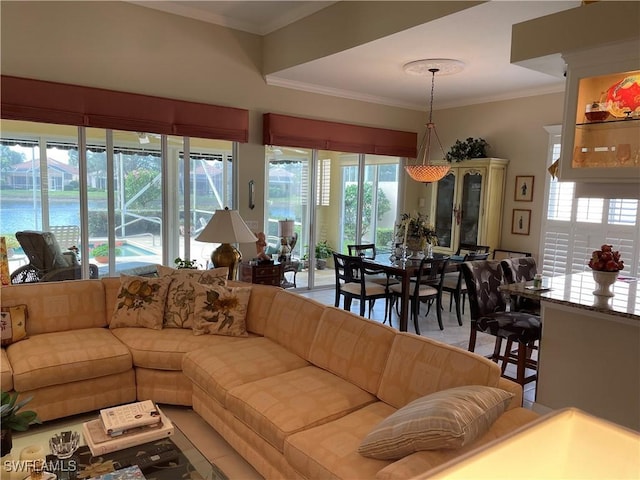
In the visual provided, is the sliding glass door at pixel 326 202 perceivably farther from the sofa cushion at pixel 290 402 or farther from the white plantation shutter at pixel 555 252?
the sofa cushion at pixel 290 402

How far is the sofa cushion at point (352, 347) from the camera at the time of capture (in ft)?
8.23

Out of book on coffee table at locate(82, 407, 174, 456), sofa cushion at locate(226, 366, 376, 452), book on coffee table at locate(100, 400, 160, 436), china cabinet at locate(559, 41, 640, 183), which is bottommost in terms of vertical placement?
book on coffee table at locate(82, 407, 174, 456)

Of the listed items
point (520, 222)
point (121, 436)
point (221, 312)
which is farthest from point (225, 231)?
point (520, 222)

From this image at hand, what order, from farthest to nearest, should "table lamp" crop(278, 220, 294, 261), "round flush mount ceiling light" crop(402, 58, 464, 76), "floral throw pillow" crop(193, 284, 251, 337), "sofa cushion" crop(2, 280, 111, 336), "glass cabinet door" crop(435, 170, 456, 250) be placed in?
"glass cabinet door" crop(435, 170, 456, 250) < "table lamp" crop(278, 220, 294, 261) < "round flush mount ceiling light" crop(402, 58, 464, 76) < "floral throw pillow" crop(193, 284, 251, 337) < "sofa cushion" crop(2, 280, 111, 336)

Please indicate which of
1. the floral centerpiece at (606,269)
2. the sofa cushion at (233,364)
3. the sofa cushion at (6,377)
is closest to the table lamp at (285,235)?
the sofa cushion at (233,364)

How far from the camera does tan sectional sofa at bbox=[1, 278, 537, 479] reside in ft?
6.65

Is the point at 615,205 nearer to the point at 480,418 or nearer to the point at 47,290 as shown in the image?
the point at 480,418

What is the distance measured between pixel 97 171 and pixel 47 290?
2211 mm

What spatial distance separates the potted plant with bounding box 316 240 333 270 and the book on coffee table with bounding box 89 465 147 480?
5604 mm

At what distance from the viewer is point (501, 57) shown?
4887 mm

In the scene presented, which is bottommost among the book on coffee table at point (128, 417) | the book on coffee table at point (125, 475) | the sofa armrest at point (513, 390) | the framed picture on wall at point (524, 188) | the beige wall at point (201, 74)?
the book on coffee table at point (125, 475)

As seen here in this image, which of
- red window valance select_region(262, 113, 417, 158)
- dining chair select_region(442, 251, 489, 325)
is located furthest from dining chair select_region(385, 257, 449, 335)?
red window valance select_region(262, 113, 417, 158)

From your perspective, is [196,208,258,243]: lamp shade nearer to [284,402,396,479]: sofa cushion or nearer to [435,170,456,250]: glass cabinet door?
[284,402,396,479]: sofa cushion

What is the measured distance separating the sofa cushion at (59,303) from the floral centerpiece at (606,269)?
11.4 ft
